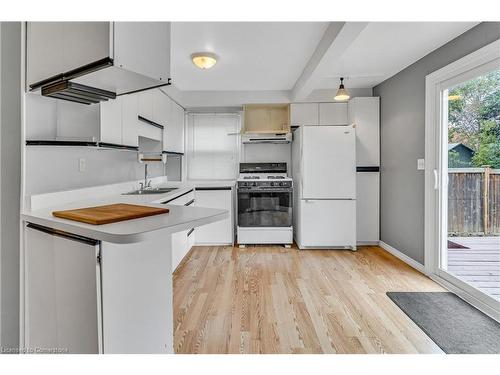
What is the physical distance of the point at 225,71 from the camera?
361 centimetres

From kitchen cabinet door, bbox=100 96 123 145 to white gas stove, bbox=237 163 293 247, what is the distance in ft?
6.81

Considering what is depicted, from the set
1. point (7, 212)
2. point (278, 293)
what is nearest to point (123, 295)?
point (7, 212)

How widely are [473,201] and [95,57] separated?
302cm

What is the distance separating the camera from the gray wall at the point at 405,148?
3082 millimetres

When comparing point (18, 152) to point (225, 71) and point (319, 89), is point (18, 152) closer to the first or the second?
point (225, 71)

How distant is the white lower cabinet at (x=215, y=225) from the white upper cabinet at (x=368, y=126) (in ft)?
6.53

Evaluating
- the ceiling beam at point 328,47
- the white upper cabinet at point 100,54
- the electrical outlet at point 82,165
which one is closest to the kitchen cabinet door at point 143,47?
the white upper cabinet at point 100,54

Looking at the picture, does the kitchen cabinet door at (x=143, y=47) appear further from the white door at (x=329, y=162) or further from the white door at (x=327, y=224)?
the white door at (x=327, y=224)

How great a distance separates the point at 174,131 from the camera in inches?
165

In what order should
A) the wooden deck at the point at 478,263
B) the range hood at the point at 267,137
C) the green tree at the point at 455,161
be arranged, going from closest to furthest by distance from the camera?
1. the wooden deck at the point at 478,263
2. the green tree at the point at 455,161
3. the range hood at the point at 267,137

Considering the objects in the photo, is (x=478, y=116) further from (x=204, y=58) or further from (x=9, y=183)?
(x=9, y=183)

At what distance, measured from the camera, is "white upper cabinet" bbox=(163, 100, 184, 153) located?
387 centimetres

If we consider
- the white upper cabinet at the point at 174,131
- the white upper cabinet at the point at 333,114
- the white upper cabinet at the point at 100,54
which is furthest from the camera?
the white upper cabinet at the point at 333,114
